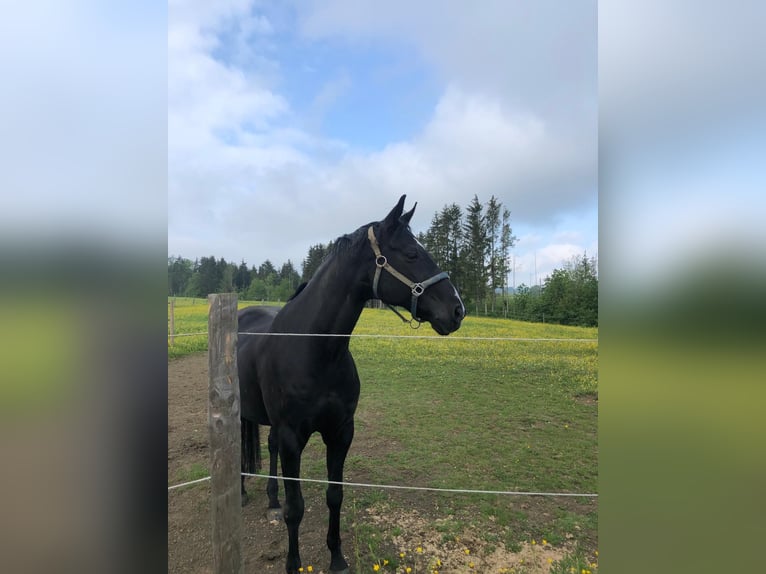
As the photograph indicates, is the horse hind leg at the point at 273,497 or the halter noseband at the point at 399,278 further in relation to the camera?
the horse hind leg at the point at 273,497

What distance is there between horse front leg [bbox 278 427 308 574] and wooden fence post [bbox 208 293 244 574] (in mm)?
697

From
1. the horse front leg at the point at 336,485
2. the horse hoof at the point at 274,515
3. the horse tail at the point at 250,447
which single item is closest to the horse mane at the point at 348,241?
the horse front leg at the point at 336,485

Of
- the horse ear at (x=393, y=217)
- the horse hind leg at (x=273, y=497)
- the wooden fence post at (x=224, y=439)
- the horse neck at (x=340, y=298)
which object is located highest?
the horse ear at (x=393, y=217)

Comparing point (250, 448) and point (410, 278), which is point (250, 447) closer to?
point (250, 448)

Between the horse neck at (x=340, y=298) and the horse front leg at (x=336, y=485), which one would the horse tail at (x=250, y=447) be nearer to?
the horse front leg at (x=336, y=485)

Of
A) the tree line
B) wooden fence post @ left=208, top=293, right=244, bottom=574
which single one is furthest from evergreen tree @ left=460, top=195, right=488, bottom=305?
wooden fence post @ left=208, top=293, right=244, bottom=574

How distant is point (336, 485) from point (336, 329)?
4.12ft

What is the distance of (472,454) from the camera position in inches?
218

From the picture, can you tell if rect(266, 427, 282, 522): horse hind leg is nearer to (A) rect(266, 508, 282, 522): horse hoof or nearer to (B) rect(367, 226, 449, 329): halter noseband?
(A) rect(266, 508, 282, 522): horse hoof

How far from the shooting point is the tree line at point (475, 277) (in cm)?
1351

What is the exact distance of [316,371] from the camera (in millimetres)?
2596

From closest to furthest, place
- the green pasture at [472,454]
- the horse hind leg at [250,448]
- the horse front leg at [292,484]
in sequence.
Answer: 1. the horse front leg at [292,484]
2. the green pasture at [472,454]
3. the horse hind leg at [250,448]
